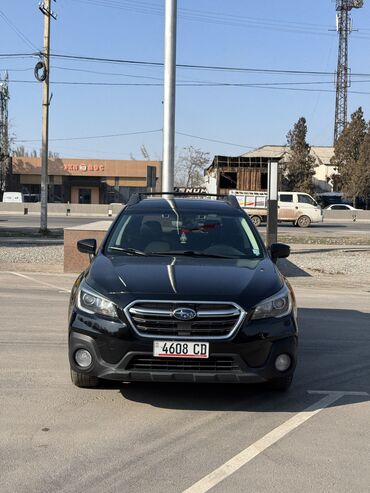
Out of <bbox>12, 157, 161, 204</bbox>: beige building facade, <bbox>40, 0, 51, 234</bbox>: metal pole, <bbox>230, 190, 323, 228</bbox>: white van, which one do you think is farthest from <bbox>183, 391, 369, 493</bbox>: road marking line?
<bbox>12, 157, 161, 204</bbox>: beige building facade

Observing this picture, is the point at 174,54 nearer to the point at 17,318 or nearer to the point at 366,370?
the point at 17,318

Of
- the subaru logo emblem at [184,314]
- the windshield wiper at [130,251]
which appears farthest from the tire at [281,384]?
the windshield wiper at [130,251]

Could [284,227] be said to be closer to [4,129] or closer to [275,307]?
[275,307]

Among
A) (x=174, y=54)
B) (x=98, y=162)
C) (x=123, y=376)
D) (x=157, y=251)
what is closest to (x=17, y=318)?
(x=157, y=251)

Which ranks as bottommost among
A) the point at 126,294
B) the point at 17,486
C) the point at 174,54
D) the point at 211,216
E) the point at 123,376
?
the point at 17,486

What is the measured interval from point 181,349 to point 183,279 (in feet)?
1.99

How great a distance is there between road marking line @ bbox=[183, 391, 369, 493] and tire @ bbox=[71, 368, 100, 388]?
1.52 m

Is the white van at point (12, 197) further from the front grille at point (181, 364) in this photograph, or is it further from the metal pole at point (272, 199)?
the front grille at point (181, 364)

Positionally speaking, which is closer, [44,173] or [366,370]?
[366,370]

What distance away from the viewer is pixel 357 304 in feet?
33.5

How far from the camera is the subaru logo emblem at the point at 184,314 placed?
4.34 metres

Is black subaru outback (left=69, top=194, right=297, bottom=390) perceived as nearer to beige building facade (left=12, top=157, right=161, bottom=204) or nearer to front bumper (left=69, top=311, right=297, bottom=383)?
front bumper (left=69, top=311, right=297, bottom=383)

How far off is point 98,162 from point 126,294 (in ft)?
193

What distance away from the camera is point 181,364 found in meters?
4.37
